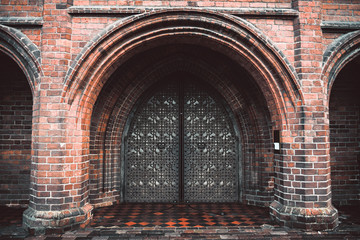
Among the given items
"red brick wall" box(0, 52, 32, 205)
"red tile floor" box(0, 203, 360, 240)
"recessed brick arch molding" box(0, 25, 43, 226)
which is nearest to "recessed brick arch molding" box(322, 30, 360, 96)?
"red tile floor" box(0, 203, 360, 240)

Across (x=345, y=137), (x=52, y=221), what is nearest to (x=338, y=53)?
(x=345, y=137)

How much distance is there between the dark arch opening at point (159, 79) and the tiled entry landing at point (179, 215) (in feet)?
1.69

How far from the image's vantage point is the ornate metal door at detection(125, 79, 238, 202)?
6.95m

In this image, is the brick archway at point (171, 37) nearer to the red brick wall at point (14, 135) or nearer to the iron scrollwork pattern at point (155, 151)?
the iron scrollwork pattern at point (155, 151)

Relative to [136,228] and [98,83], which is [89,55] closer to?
[98,83]

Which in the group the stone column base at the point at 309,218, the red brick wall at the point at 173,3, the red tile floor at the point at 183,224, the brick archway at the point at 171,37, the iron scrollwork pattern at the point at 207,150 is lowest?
Result: the red tile floor at the point at 183,224

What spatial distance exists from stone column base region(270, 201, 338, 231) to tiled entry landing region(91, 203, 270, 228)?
465 mm

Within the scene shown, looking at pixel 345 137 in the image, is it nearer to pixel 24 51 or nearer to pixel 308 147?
pixel 308 147

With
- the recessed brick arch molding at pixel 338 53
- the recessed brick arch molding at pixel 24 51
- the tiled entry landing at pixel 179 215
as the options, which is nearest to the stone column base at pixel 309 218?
the tiled entry landing at pixel 179 215

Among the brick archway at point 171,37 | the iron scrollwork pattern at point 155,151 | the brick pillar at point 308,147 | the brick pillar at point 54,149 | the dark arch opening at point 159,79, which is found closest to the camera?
the brick pillar at point 54,149

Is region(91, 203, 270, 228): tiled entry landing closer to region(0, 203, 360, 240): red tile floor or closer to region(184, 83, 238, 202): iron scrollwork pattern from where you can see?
region(0, 203, 360, 240): red tile floor

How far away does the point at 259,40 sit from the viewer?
5.26 meters

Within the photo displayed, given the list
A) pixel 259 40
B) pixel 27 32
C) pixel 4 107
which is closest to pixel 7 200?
pixel 4 107

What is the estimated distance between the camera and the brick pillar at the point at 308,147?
16.5 feet
